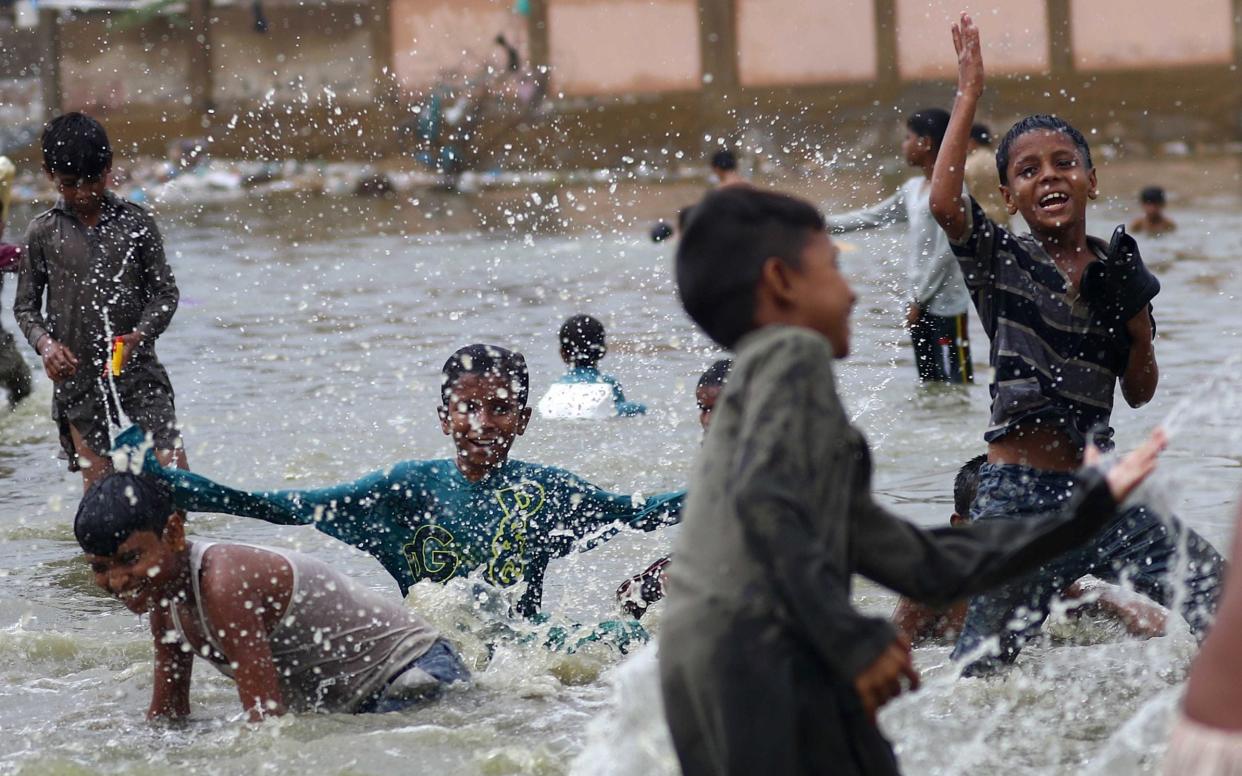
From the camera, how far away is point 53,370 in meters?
5.94

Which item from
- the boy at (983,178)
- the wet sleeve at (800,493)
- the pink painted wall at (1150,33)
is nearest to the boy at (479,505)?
the wet sleeve at (800,493)

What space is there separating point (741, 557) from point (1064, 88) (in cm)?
2462

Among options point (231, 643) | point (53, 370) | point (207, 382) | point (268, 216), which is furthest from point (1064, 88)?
point (231, 643)

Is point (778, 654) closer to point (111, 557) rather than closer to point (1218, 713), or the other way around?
point (1218, 713)

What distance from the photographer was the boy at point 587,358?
7.99 meters

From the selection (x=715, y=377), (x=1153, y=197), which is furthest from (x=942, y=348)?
(x=1153, y=197)

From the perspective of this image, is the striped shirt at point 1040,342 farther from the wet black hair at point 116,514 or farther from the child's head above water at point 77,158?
the child's head above water at point 77,158

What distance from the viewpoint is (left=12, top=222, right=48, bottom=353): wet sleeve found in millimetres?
6082

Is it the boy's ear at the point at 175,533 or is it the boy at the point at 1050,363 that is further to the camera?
the boy's ear at the point at 175,533

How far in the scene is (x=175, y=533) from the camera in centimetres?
397

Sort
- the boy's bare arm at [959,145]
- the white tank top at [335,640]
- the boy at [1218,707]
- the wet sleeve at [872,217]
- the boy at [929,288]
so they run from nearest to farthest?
the boy at [1218,707] → the boy's bare arm at [959,145] → the white tank top at [335,640] → the wet sleeve at [872,217] → the boy at [929,288]

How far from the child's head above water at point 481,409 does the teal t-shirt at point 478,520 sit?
0.17 feet

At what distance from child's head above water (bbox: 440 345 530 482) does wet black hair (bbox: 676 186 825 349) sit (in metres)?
2.23

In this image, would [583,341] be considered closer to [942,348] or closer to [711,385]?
[942,348]
